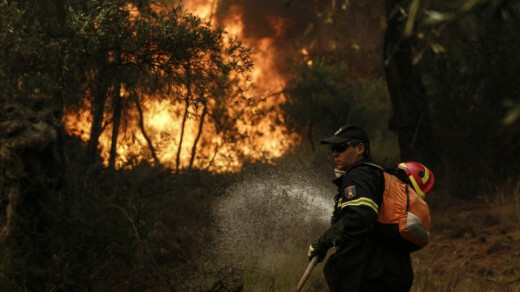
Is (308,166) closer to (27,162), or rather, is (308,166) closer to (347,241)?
(27,162)

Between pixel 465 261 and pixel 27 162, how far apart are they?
5243 mm

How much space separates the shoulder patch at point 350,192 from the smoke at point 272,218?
4140mm

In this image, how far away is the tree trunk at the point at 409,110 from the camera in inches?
513

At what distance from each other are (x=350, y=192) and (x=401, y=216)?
36 centimetres

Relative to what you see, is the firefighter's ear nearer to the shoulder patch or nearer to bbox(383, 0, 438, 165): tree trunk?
the shoulder patch

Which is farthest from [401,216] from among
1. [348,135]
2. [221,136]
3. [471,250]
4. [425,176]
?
[221,136]

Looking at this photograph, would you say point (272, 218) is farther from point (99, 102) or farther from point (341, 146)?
point (341, 146)

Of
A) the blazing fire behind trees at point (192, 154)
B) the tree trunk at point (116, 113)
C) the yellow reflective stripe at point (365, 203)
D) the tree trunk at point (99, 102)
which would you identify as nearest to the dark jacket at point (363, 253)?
the yellow reflective stripe at point (365, 203)

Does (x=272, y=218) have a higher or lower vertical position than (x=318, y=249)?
higher

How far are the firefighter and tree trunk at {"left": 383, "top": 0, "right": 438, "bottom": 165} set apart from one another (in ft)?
26.9

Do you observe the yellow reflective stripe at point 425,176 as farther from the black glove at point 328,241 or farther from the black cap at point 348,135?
the black glove at point 328,241

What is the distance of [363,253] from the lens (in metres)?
4.70

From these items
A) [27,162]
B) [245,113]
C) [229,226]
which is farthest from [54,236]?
[245,113]

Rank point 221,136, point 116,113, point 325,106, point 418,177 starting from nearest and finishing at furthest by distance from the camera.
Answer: point 418,177 → point 116,113 → point 221,136 → point 325,106
